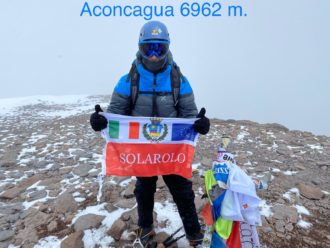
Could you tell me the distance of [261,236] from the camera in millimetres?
4254

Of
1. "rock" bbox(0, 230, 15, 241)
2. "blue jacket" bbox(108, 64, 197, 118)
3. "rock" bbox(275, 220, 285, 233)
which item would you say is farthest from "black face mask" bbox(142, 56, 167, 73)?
"rock" bbox(0, 230, 15, 241)

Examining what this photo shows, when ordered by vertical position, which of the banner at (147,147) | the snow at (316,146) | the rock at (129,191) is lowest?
the rock at (129,191)

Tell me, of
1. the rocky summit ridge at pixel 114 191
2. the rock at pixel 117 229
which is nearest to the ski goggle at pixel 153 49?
the rocky summit ridge at pixel 114 191

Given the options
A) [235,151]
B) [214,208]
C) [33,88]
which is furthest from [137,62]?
[33,88]

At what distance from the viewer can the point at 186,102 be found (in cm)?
352

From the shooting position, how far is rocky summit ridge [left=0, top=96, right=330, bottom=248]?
4.31 meters

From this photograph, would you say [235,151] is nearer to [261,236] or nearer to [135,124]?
[261,236]

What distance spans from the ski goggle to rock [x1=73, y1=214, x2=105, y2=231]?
2.66 m

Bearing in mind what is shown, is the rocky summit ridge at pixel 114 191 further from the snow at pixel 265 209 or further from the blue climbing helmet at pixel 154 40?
the blue climbing helmet at pixel 154 40

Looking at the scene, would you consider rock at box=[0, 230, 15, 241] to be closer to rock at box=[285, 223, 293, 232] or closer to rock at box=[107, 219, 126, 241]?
rock at box=[107, 219, 126, 241]

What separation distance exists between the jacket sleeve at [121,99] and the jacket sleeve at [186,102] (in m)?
0.62

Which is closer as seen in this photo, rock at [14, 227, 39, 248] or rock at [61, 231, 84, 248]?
rock at [61, 231, 84, 248]

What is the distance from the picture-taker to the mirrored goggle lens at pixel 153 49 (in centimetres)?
330

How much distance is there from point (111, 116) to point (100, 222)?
1852 mm
